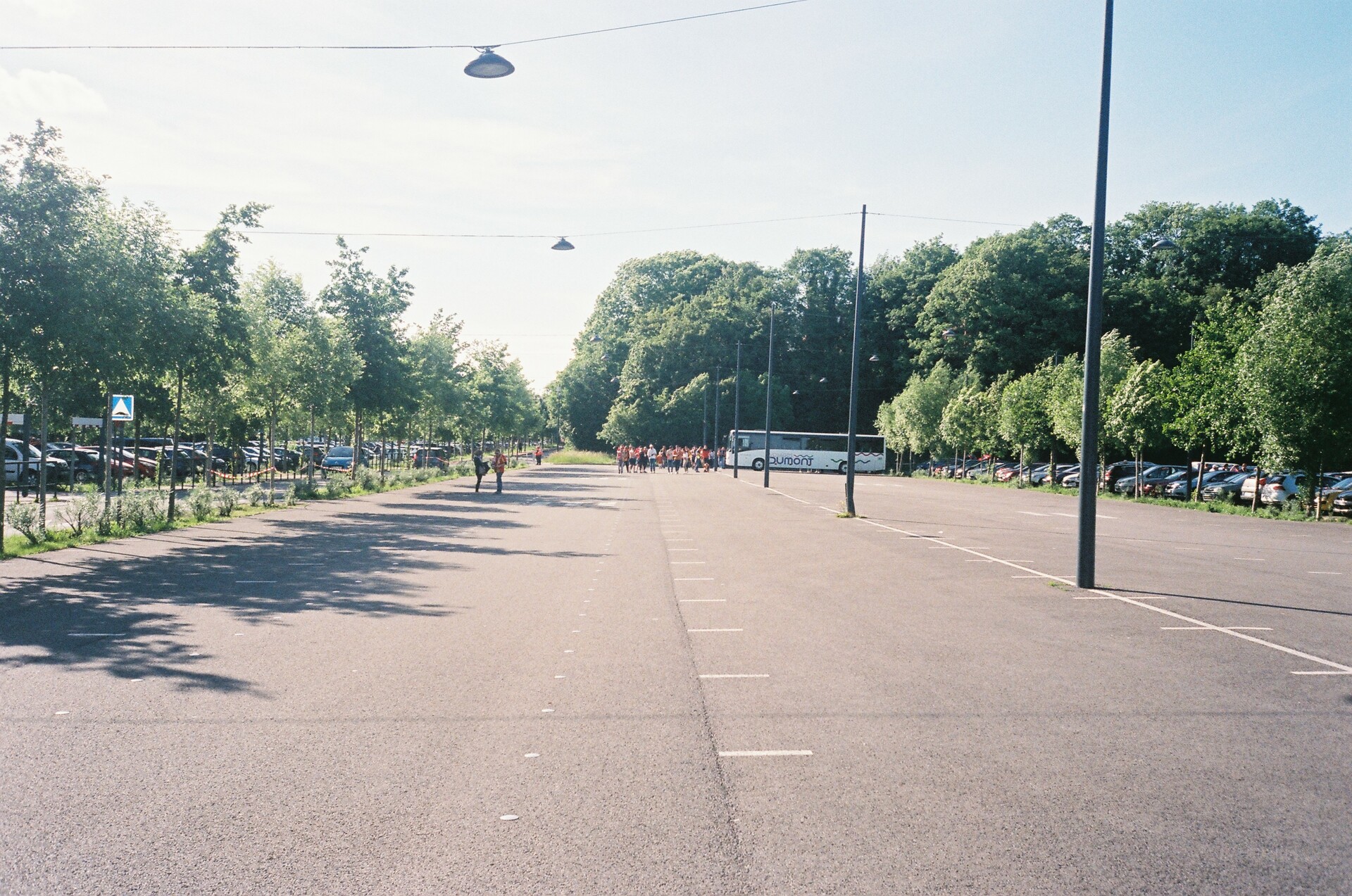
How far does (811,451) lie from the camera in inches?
3300

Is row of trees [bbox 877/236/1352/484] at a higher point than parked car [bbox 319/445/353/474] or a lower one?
higher

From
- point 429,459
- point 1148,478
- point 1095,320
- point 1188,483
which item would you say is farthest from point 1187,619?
point 429,459

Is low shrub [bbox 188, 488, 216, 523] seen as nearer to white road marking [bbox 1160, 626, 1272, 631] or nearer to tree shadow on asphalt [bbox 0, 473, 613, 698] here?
tree shadow on asphalt [bbox 0, 473, 613, 698]

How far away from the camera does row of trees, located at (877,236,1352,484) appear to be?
31.1 m

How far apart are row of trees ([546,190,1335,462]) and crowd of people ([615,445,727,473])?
269 inches

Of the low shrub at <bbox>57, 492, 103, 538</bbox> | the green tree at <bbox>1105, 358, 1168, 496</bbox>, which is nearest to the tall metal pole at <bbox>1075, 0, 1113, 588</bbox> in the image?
the low shrub at <bbox>57, 492, 103, 538</bbox>

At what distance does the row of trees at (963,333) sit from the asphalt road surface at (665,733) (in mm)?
27040

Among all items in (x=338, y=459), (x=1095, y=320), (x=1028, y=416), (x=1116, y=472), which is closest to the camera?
(x=1095, y=320)

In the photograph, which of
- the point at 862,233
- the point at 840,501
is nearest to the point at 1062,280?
the point at 840,501

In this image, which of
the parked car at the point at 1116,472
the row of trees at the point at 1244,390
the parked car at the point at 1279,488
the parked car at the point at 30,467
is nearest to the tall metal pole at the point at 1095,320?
the row of trees at the point at 1244,390

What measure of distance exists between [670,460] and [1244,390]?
158ft

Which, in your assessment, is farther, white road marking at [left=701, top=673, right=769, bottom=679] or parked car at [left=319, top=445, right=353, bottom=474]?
parked car at [left=319, top=445, right=353, bottom=474]

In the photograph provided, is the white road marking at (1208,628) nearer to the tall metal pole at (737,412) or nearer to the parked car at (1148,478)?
the parked car at (1148,478)

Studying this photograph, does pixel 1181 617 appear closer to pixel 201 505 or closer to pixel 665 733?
pixel 665 733
